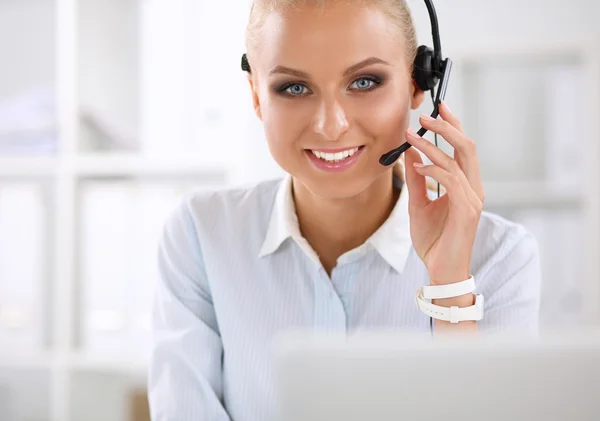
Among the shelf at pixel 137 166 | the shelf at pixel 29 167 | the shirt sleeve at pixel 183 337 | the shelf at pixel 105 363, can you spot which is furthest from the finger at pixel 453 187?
the shelf at pixel 29 167

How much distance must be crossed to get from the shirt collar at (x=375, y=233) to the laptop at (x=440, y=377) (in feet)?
2.49

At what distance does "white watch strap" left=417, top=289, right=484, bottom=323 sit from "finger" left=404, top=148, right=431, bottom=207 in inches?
6.8

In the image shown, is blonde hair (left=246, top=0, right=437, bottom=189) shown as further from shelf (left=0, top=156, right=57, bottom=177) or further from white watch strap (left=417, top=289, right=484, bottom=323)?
shelf (left=0, top=156, right=57, bottom=177)

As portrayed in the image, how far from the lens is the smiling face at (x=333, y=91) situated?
1.02 m

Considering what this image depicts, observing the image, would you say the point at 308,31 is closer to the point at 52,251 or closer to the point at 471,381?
the point at 471,381

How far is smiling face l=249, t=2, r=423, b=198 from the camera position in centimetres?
102

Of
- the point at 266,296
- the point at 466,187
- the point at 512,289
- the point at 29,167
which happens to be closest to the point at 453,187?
the point at 466,187

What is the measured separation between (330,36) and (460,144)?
0.27 metres

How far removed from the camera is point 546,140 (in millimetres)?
2381

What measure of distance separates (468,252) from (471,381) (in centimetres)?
63

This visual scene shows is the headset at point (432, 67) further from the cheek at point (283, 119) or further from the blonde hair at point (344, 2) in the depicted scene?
the cheek at point (283, 119)

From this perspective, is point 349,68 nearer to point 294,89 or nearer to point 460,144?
point 294,89

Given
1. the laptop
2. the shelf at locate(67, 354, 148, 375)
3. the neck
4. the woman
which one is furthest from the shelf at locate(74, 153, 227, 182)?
the laptop

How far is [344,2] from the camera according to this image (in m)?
1.03
